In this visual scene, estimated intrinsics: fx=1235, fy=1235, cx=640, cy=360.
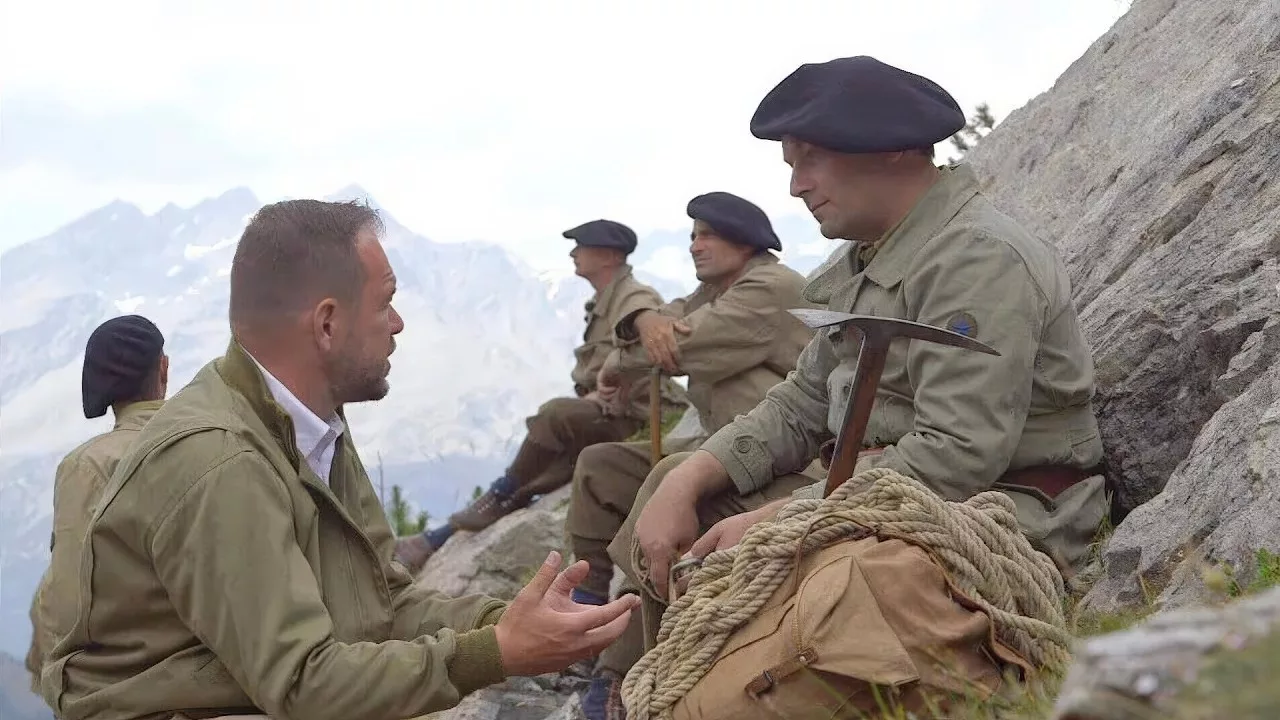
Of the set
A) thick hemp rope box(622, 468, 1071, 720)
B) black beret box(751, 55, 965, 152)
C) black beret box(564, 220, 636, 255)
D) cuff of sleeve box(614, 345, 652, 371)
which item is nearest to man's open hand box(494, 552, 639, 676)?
thick hemp rope box(622, 468, 1071, 720)

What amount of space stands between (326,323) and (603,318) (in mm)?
7010

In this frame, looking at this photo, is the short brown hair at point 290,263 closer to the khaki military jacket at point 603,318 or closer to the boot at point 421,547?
the khaki military jacket at point 603,318

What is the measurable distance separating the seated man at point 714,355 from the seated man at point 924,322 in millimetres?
2044

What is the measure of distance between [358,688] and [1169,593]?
228cm

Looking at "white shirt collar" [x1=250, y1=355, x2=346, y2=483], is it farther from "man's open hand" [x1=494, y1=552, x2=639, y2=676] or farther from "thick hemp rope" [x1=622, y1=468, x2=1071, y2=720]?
"thick hemp rope" [x1=622, y1=468, x2=1071, y2=720]

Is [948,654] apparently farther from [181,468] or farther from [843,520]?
[181,468]

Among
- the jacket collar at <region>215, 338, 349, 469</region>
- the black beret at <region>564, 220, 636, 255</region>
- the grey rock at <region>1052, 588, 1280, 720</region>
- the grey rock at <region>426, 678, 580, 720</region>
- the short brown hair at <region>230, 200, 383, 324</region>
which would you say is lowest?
the grey rock at <region>426, 678, 580, 720</region>

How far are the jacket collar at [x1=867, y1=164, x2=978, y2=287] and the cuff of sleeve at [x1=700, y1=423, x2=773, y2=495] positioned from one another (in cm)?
89

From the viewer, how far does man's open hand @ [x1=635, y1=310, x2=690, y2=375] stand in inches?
292

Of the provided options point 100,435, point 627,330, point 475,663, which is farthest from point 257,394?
point 627,330

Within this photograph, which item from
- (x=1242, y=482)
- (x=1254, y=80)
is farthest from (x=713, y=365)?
(x=1242, y=482)

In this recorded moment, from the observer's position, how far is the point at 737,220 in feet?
25.9

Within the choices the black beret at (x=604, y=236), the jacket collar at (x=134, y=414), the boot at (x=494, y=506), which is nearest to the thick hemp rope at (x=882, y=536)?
the jacket collar at (x=134, y=414)

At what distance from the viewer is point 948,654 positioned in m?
3.18
